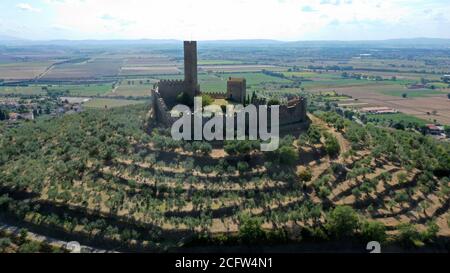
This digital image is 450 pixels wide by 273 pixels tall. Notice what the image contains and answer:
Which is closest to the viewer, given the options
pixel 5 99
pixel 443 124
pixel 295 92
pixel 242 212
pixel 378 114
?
pixel 242 212

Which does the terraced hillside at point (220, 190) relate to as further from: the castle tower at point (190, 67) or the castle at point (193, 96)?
the castle tower at point (190, 67)

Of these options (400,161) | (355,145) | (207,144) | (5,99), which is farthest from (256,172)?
(5,99)

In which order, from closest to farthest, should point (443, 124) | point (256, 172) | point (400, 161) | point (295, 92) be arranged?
point (256, 172) → point (400, 161) → point (443, 124) → point (295, 92)

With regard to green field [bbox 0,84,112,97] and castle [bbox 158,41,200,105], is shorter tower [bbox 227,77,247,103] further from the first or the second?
green field [bbox 0,84,112,97]

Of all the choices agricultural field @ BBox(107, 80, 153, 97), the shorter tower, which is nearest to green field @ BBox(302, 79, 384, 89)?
agricultural field @ BBox(107, 80, 153, 97)

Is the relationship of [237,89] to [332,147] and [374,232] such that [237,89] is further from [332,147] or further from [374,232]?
[374,232]

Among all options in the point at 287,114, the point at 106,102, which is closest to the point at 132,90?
the point at 106,102

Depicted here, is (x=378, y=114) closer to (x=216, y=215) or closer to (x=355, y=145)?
(x=355, y=145)

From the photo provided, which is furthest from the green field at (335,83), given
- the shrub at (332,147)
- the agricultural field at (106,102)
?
the shrub at (332,147)
